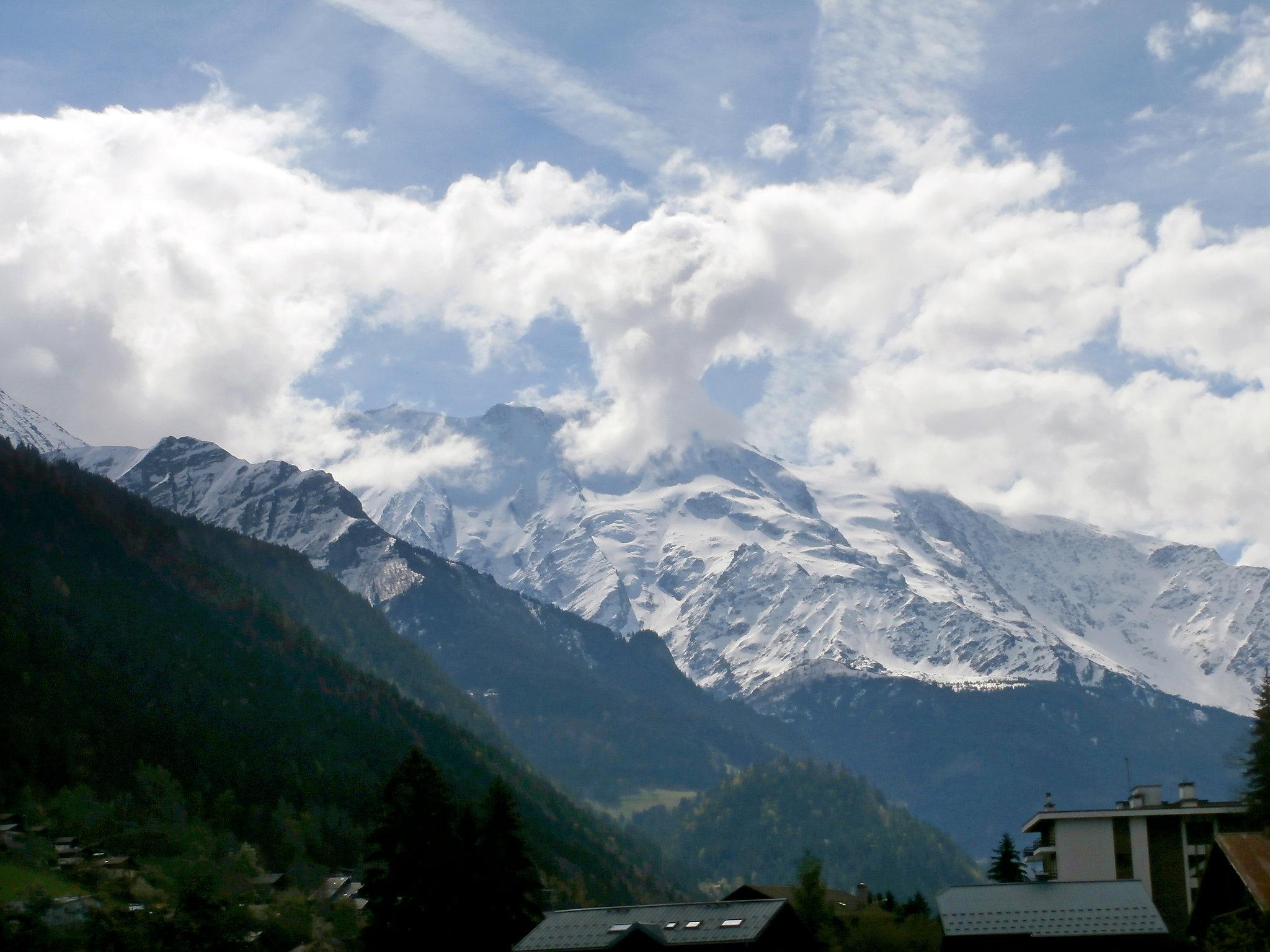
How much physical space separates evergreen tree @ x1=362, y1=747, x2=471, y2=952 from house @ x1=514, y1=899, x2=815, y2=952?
5.52m

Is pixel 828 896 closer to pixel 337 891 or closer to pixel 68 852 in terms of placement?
pixel 337 891

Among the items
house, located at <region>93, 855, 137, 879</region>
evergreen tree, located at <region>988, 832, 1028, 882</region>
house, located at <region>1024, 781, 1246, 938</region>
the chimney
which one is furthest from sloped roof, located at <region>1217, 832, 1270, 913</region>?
house, located at <region>93, 855, 137, 879</region>

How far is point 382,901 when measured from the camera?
90.7 meters

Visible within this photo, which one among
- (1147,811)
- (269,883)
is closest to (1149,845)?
(1147,811)

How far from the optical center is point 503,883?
90.4 meters

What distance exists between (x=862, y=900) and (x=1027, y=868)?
132 ft

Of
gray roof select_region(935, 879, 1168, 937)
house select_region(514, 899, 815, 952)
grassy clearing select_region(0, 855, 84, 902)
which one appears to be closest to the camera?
gray roof select_region(935, 879, 1168, 937)

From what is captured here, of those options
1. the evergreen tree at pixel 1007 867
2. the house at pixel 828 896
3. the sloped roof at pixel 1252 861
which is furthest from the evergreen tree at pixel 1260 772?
the evergreen tree at pixel 1007 867

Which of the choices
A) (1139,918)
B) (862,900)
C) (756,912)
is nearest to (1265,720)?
(1139,918)

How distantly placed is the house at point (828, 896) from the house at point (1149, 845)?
1589 centimetres

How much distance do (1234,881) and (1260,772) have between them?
25026 mm

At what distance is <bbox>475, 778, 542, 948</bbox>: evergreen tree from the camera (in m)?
89.2

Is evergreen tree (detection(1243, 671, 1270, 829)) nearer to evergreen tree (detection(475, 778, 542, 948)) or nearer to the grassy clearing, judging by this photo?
evergreen tree (detection(475, 778, 542, 948))

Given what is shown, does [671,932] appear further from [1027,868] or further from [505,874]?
[1027,868]
